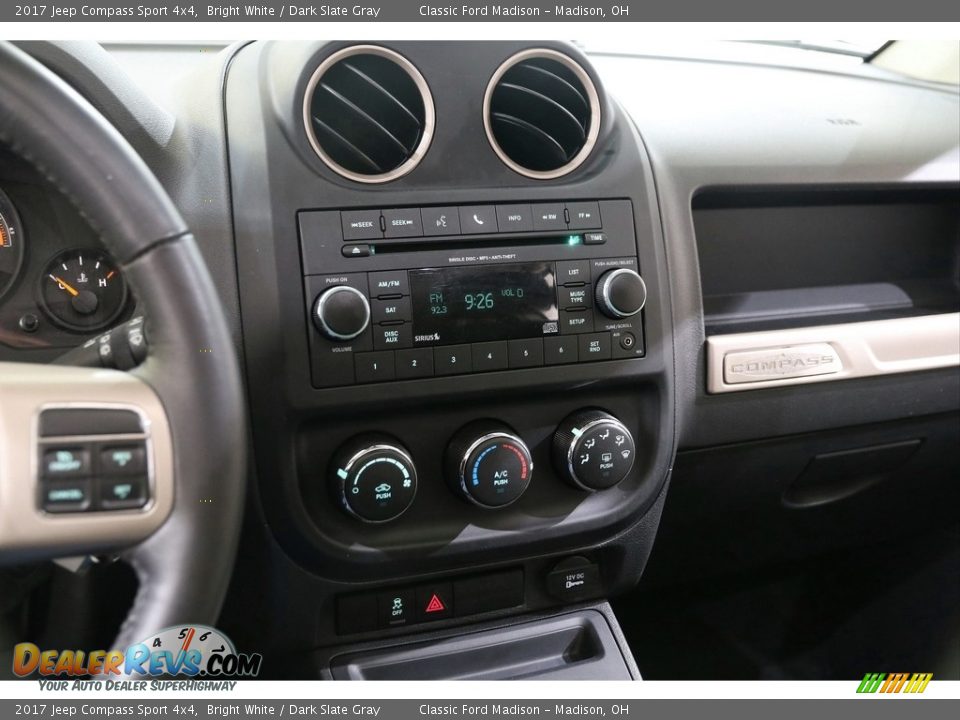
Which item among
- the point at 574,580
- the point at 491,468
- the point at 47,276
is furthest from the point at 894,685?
the point at 47,276

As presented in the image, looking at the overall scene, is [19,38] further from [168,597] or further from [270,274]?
[168,597]

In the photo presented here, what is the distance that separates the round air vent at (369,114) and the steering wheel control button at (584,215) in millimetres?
204

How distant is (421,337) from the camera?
958 mm

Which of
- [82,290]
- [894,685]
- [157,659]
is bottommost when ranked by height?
[894,685]

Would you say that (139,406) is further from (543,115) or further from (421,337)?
(543,115)

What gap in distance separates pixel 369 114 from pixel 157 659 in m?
0.64

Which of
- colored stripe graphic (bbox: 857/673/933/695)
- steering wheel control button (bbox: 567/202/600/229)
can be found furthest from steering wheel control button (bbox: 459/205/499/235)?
colored stripe graphic (bbox: 857/673/933/695)

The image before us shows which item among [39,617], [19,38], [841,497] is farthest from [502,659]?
[19,38]

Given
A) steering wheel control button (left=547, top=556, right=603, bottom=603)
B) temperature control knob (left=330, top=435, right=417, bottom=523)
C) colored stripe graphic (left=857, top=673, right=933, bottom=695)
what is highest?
temperature control knob (left=330, top=435, right=417, bottom=523)

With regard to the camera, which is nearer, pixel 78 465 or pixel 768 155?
pixel 78 465

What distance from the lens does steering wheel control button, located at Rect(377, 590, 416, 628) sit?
41.4 inches

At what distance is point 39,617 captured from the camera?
0.90 meters

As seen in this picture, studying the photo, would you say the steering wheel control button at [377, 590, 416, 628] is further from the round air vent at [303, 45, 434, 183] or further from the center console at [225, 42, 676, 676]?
the round air vent at [303, 45, 434, 183]

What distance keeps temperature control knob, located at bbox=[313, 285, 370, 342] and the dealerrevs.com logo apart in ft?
1.10
